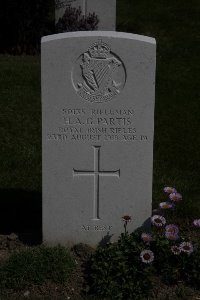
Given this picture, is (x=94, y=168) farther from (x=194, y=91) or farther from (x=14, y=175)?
(x=194, y=91)

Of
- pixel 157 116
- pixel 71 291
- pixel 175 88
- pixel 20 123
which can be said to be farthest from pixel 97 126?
pixel 175 88

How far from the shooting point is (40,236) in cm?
594

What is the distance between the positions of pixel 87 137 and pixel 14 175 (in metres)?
2.20

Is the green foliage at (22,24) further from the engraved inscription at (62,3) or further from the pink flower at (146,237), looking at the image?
the pink flower at (146,237)

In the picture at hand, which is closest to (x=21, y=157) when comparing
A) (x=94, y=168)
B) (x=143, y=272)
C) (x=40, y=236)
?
(x=40, y=236)

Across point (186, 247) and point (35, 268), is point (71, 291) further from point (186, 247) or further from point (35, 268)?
point (186, 247)

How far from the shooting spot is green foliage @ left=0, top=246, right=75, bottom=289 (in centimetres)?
506

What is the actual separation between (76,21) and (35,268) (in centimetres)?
762

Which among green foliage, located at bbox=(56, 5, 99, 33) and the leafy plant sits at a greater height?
green foliage, located at bbox=(56, 5, 99, 33)

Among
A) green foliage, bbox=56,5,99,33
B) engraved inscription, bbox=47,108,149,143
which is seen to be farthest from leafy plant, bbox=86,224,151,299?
green foliage, bbox=56,5,99,33

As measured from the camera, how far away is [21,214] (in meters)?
6.65

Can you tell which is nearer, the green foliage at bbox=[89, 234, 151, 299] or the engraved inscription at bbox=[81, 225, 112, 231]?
the green foliage at bbox=[89, 234, 151, 299]

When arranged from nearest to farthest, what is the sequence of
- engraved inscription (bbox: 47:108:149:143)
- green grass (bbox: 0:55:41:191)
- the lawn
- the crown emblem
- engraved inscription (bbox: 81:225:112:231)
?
the crown emblem → engraved inscription (bbox: 47:108:149:143) → engraved inscription (bbox: 81:225:112:231) → the lawn → green grass (bbox: 0:55:41:191)

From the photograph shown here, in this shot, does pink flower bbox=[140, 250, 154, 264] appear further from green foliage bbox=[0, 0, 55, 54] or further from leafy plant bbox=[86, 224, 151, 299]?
green foliage bbox=[0, 0, 55, 54]
